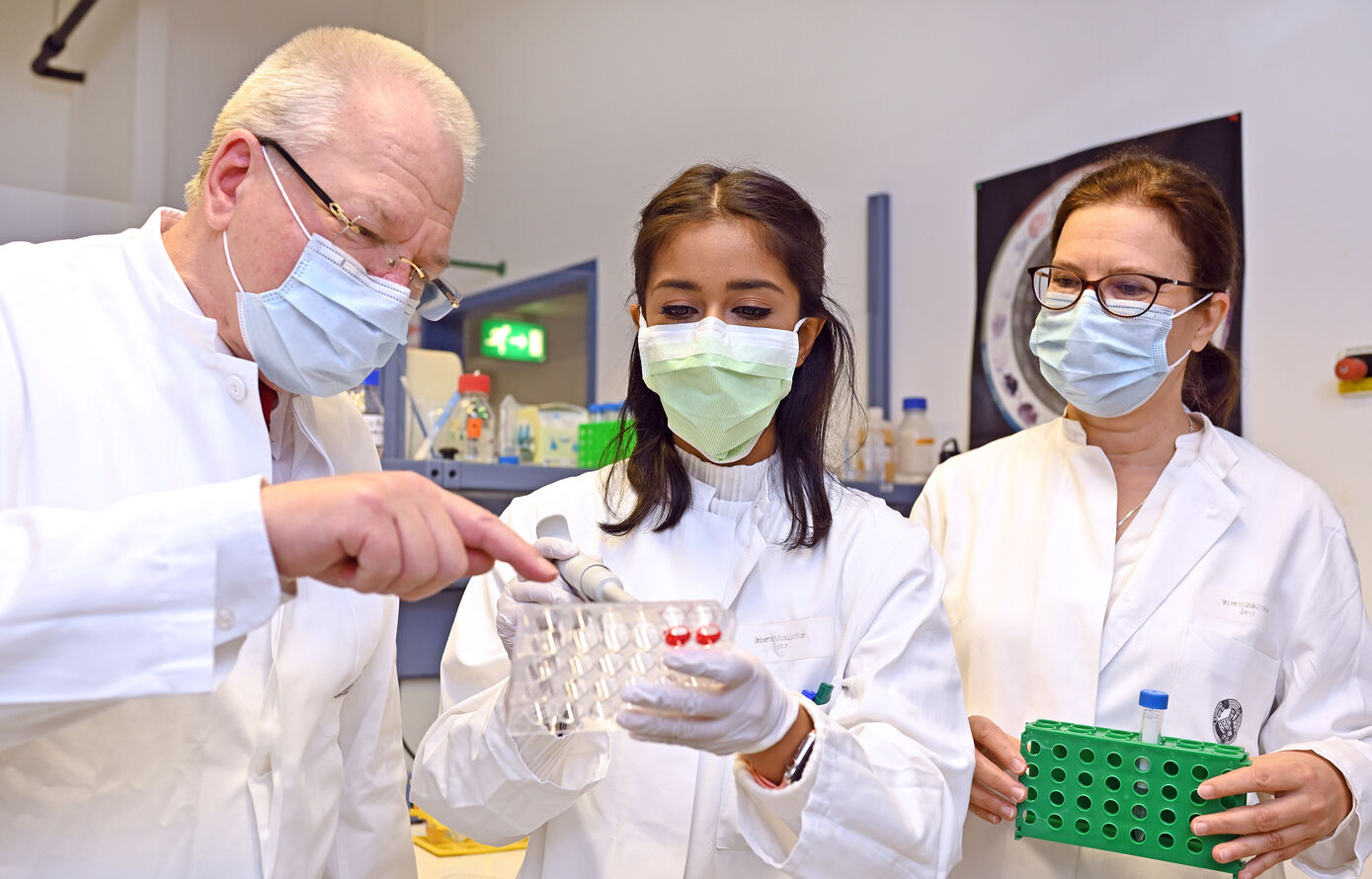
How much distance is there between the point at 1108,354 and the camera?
168 cm

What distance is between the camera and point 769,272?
147 cm

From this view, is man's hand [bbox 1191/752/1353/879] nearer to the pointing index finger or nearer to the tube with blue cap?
the tube with blue cap

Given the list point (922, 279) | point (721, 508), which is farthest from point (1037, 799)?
point (922, 279)

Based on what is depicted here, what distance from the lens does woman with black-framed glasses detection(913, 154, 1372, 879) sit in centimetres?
151

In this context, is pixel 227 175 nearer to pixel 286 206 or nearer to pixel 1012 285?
pixel 286 206

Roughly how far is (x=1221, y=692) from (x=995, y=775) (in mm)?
392

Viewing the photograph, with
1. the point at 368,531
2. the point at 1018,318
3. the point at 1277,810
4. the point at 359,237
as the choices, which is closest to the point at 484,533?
the point at 368,531

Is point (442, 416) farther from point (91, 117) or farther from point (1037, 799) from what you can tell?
point (91, 117)

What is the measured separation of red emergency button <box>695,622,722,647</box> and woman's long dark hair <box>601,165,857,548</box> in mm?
474

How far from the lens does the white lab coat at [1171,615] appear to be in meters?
1.53

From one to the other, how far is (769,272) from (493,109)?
4.48 m

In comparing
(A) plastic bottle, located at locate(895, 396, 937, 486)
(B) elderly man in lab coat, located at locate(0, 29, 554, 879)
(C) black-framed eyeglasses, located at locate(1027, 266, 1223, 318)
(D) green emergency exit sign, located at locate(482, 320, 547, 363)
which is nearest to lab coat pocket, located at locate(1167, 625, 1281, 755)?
(C) black-framed eyeglasses, located at locate(1027, 266, 1223, 318)

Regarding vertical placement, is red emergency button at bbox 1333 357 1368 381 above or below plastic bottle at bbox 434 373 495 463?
above

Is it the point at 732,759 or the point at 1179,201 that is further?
the point at 1179,201
